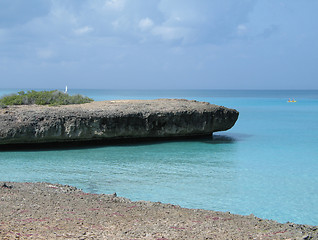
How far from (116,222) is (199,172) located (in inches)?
223

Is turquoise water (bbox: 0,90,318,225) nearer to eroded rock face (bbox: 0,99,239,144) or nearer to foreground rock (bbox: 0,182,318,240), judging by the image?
eroded rock face (bbox: 0,99,239,144)

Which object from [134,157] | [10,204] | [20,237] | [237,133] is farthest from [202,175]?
[237,133]

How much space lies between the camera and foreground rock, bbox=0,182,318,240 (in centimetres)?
540

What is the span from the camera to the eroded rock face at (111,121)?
14.5 m

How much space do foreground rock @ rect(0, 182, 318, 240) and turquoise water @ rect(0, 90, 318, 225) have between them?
1621 mm

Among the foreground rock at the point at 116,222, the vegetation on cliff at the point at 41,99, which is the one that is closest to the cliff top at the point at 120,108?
the vegetation on cliff at the point at 41,99

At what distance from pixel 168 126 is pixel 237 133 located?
556 cm

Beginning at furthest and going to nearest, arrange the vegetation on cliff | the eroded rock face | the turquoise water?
the vegetation on cliff, the eroded rock face, the turquoise water

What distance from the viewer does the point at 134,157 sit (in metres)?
13.8

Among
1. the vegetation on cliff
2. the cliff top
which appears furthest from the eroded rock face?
the vegetation on cliff

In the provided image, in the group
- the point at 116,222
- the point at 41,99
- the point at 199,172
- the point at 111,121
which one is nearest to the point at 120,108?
the point at 111,121

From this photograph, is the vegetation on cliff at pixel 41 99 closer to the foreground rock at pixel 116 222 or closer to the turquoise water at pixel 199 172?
the turquoise water at pixel 199 172

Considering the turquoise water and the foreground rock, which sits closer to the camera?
the foreground rock

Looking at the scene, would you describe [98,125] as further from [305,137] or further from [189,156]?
[305,137]
